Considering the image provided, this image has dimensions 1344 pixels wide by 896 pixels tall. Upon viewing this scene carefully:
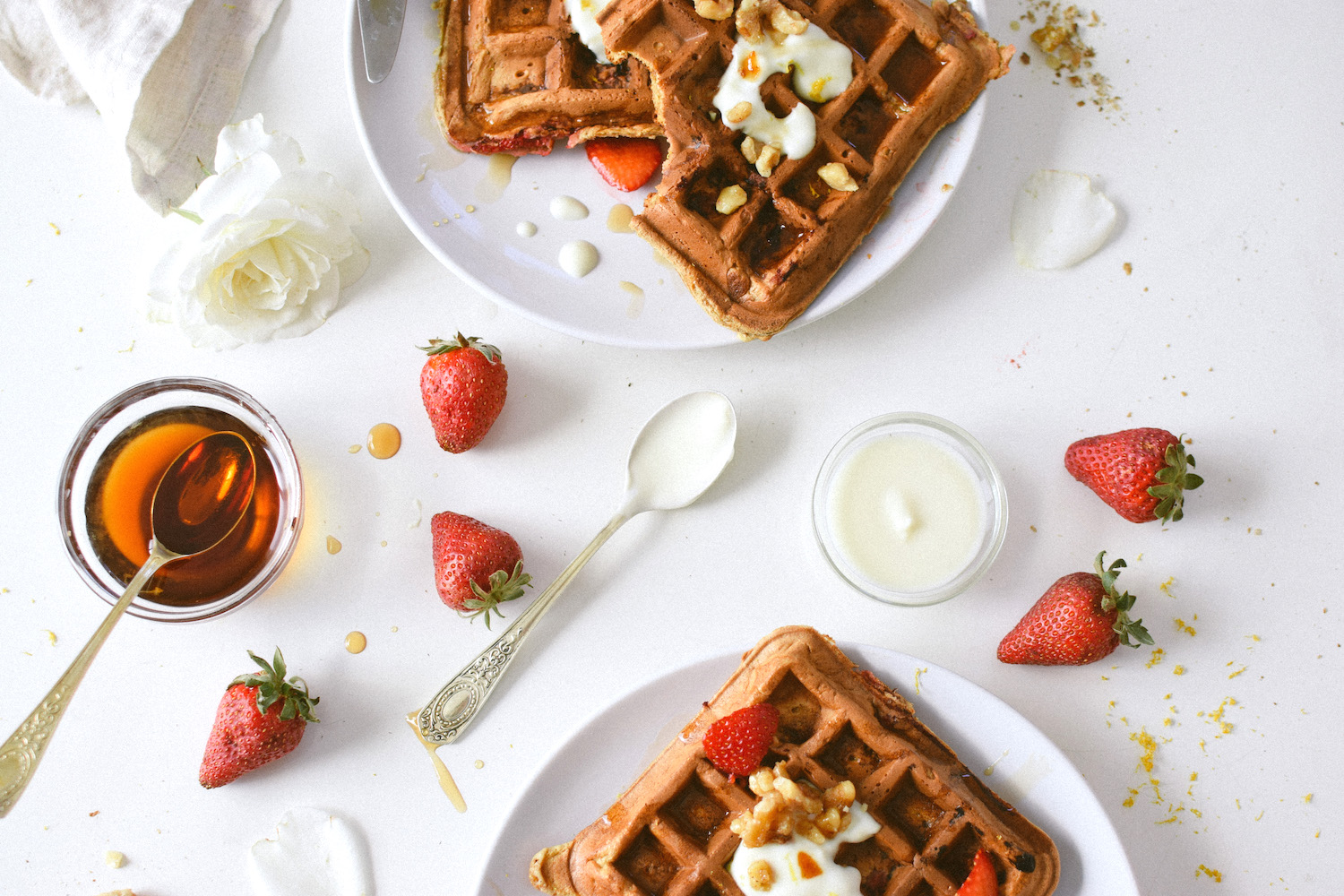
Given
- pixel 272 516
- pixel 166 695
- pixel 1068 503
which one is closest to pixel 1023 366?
pixel 1068 503

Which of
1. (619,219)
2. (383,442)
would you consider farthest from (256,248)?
(619,219)

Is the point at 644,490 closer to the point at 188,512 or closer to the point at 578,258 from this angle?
the point at 578,258

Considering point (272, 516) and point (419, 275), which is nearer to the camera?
point (272, 516)

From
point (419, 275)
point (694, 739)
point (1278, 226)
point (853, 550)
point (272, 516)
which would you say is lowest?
point (272, 516)

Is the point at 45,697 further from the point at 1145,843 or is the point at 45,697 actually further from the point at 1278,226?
the point at 1278,226

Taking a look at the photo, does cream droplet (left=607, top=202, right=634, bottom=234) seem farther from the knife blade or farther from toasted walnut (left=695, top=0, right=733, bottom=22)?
the knife blade
